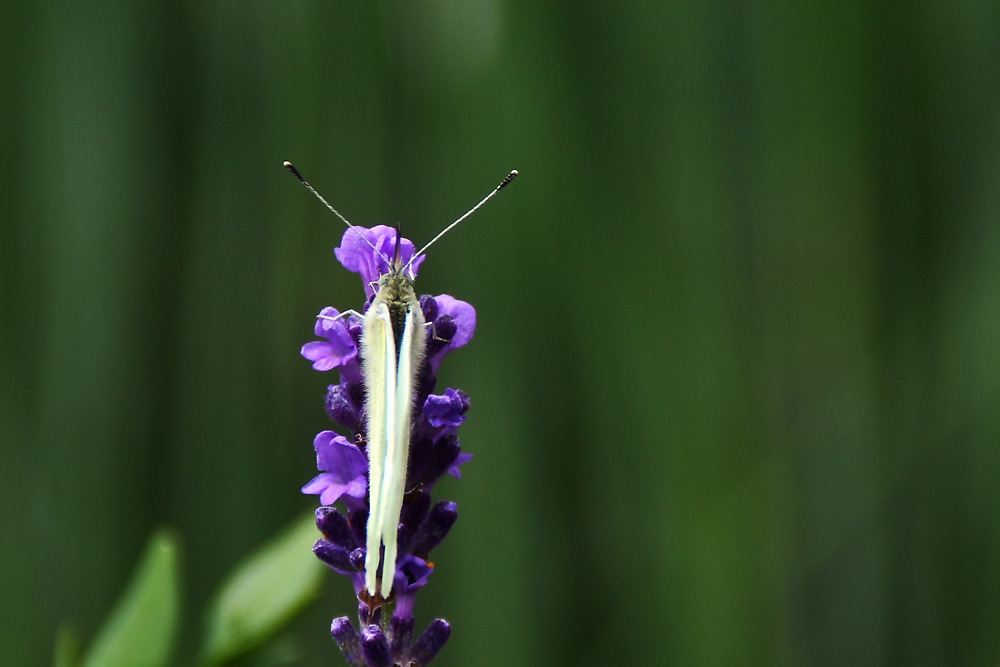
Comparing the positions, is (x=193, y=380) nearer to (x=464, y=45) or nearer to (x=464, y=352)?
(x=464, y=352)

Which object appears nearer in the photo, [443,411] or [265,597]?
[443,411]

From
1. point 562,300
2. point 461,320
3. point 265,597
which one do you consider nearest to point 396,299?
point 461,320

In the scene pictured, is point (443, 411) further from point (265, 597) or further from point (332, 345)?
point (265, 597)

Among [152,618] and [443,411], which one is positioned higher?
[443,411]

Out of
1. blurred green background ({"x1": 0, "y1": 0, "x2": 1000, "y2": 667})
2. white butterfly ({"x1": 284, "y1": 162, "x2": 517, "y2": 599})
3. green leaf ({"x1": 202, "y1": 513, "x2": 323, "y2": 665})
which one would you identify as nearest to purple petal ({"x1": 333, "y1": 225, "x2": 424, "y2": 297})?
white butterfly ({"x1": 284, "y1": 162, "x2": 517, "y2": 599})

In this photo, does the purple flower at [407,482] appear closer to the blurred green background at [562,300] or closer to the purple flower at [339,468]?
the purple flower at [339,468]

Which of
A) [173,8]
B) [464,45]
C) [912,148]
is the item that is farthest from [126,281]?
[912,148]

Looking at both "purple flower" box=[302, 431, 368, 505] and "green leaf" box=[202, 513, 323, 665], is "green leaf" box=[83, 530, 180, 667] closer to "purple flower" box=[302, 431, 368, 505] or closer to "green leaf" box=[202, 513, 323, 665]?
"green leaf" box=[202, 513, 323, 665]
